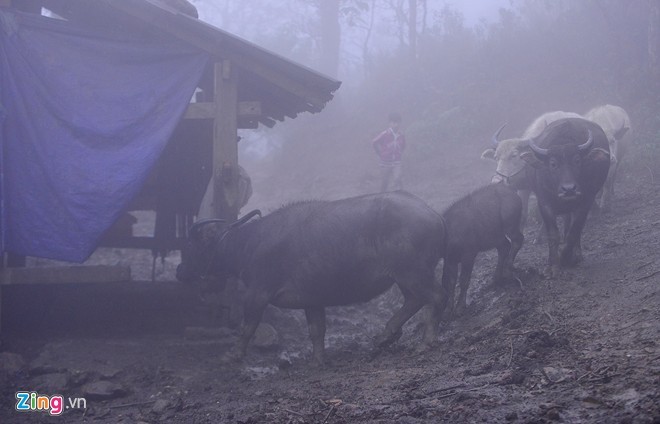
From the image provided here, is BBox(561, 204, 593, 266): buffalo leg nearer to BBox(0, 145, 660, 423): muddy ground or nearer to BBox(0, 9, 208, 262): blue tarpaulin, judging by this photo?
BBox(0, 145, 660, 423): muddy ground

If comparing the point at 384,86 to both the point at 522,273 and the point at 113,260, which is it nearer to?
the point at 113,260

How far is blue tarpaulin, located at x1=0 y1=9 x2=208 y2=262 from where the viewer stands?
787cm

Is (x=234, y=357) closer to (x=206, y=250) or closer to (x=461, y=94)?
(x=206, y=250)

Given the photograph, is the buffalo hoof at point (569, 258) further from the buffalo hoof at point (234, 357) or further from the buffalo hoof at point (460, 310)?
the buffalo hoof at point (234, 357)

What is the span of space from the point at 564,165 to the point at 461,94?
14.8 m

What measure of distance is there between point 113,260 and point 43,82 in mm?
6845

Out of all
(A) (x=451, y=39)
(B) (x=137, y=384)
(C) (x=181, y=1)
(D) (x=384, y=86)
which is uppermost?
(A) (x=451, y=39)

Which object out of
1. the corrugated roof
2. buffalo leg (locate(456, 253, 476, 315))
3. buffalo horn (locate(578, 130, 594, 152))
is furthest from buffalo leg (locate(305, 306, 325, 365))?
buffalo horn (locate(578, 130, 594, 152))

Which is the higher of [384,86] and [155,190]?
[384,86]

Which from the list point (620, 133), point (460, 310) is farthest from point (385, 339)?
point (620, 133)

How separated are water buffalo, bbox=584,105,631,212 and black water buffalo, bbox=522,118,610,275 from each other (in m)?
2.31

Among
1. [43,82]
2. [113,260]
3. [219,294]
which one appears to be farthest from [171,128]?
[113,260]

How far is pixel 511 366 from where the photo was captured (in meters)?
5.51

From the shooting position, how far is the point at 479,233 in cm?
898
